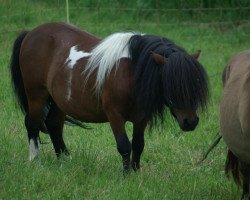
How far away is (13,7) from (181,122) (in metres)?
12.3

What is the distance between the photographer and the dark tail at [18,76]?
6.82 m

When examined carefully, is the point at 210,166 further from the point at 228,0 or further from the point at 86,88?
the point at 228,0

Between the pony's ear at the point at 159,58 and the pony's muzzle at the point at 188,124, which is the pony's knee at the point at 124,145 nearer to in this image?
the pony's muzzle at the point at 188,124

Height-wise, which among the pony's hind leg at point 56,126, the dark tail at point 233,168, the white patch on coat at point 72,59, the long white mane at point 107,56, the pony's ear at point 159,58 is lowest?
the pony's hind leg at point 56,126

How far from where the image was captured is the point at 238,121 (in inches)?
195

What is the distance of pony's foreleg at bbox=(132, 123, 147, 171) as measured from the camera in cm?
581

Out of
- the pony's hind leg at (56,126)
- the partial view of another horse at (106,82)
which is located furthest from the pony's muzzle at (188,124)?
the pony's hind leg at (56,126)

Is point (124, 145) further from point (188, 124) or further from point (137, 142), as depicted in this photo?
point (188, 124)

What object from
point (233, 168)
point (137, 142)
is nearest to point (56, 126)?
point (137, 142)

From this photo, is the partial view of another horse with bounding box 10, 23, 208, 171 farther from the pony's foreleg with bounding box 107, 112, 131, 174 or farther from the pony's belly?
the pony's belly

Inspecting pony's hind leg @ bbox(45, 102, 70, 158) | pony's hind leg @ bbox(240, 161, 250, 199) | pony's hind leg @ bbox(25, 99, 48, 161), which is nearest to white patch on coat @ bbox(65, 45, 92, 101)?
pony's hind leg @ bbox(25, 99, 48, 161)

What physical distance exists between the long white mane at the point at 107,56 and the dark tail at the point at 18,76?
47.2 inches

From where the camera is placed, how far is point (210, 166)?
6387 millimetres

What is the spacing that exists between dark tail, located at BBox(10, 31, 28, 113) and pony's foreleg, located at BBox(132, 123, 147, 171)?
5.08 feet
